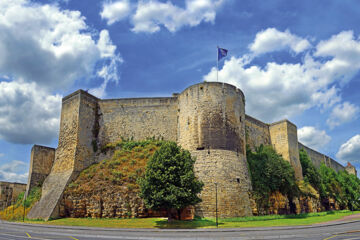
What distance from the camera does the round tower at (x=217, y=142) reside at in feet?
89.9

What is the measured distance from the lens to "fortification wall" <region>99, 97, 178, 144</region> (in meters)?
36.4

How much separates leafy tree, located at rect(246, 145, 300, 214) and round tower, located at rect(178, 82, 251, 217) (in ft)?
5.68

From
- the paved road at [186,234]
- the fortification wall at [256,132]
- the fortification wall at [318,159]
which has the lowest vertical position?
the paved road at [186,234]

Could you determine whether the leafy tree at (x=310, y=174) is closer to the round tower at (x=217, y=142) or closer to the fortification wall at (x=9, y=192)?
the round tower at (x=217, y=142)

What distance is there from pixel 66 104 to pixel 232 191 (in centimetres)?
2201

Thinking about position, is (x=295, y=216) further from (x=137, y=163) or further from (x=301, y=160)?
(x=137, y=163)

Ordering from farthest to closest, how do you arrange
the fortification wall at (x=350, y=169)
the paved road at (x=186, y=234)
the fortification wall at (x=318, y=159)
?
1. the fortification wall at (x=350, y=169)
2. the fortification wall at (x=318, y=159)
3. the paved road at (x=186, y=234)

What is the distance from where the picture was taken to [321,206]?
137 feet

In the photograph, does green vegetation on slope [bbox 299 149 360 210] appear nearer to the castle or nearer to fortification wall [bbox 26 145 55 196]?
the castle

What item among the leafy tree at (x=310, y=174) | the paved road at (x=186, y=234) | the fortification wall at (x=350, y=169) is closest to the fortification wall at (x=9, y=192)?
the paved road at (x=186, y=234)

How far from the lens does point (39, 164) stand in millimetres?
39844

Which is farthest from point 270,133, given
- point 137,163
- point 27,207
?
point 27,207

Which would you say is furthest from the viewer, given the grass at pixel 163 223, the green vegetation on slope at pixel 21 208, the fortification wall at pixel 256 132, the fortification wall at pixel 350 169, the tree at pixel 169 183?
the fortification wall at pixel 350 169

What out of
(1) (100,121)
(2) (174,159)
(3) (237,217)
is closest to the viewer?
(2) (174,159)
